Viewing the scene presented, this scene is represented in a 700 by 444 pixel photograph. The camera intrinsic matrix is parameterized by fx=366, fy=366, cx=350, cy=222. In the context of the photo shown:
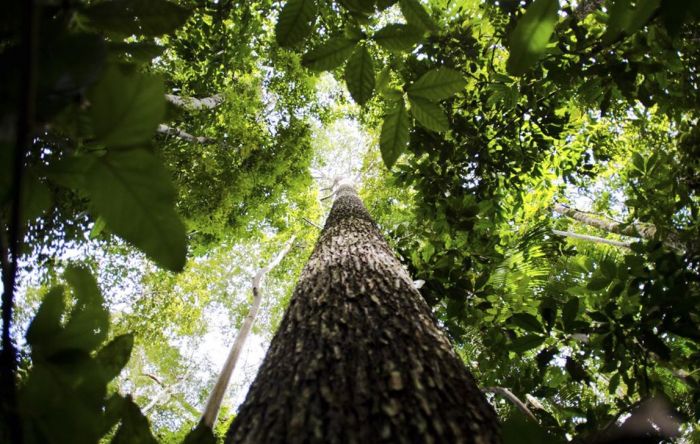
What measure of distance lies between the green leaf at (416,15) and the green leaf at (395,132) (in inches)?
7.4

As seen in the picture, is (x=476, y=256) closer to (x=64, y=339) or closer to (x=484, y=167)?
(x=484, y=167)

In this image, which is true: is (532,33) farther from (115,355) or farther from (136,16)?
Result: (115,355)

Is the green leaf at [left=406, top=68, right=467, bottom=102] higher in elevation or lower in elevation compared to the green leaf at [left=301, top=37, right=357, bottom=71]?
lower

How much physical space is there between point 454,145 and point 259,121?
4222 millimetres

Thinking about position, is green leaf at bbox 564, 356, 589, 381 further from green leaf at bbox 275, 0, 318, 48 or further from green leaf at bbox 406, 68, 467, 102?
green leaf at bbox 275, 0, 318, 48

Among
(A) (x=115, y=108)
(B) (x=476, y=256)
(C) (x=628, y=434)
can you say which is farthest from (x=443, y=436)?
(B) (x=476, y=256)

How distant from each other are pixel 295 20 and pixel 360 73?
0.61ft

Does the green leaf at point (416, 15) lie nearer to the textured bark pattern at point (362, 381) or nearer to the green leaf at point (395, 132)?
the green leaf at point (395, 132)

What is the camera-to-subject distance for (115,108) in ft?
1.05

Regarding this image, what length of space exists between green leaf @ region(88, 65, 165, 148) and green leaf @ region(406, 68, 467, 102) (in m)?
0.63

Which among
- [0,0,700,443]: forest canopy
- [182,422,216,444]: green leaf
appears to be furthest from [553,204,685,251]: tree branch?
[182,422,216,444]: green leaf

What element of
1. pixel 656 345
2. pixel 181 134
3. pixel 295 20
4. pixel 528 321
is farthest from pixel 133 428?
Result: pixel 181 134

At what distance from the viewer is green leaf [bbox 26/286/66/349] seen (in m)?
0.43

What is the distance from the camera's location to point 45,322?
43cm
